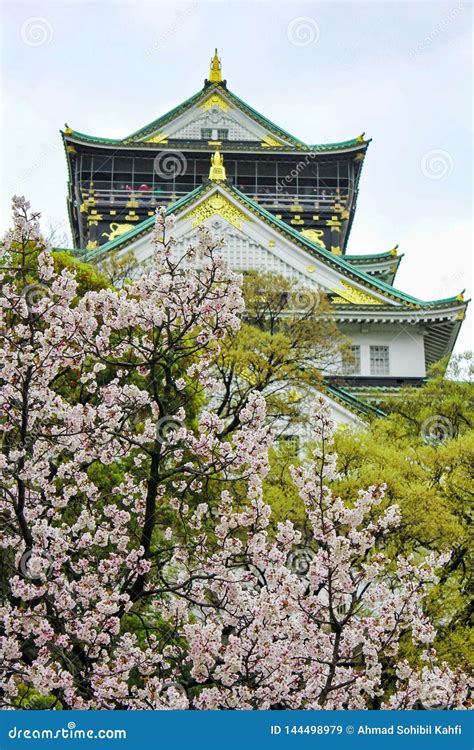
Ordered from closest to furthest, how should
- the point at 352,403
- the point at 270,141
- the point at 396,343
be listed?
the point at 352,403
the point at 396,343
the point at 270,141

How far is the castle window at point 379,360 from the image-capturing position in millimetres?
33219

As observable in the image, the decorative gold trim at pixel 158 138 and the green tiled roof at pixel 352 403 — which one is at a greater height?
the decorative gold trim at pixel 158 138

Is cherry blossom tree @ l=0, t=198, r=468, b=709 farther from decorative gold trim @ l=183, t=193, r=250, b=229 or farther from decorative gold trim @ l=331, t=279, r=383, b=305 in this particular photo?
decorative gold trim @ l=183, t=193, r=250, b=229

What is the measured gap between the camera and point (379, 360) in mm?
33406

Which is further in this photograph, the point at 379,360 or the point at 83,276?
the point at 379,360

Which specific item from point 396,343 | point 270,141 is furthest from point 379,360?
point 270,141

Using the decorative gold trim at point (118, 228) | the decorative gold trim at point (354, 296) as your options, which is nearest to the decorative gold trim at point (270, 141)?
the decorative gold trim at point (118, 228)

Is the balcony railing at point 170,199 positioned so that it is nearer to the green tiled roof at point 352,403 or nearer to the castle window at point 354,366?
the castle window at point 354,366

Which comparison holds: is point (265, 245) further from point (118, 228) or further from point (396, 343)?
point (118, 228)

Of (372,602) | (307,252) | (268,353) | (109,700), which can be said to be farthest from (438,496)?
(307,252)

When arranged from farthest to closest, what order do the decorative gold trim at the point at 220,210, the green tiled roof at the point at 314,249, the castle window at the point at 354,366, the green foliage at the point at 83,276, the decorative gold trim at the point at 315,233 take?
1. the decorative gold trim at the point at 315,233
2. the decorative gold trim at the point at 220,210
3. the green tiled roof at the point at 314,249
4. the castle window at the point at 354,366
5. the green foliage at the point at 83,276

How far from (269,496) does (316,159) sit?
28.1 metres

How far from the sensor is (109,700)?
34.7ft

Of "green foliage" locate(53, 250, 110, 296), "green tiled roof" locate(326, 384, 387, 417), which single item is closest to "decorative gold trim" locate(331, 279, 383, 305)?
"green tiled roof" locate(326, 384, 387, 417)
